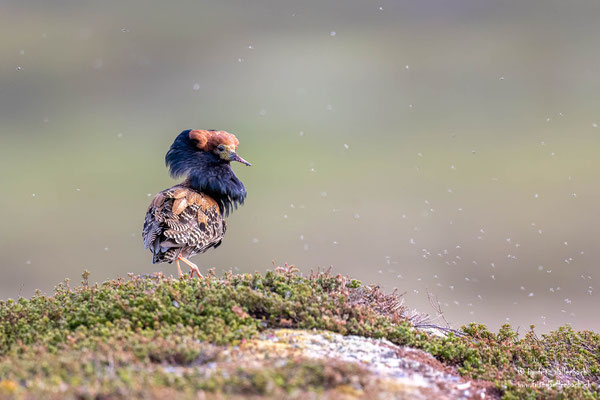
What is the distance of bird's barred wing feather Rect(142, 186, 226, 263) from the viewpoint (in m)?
11.3

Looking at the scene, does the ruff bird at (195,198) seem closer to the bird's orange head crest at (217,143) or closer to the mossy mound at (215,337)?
the bird's orange head crest at (217,143)

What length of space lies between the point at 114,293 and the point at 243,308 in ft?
5.56

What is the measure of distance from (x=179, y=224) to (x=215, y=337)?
4830 millimetres

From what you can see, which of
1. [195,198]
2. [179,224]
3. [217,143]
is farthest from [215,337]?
[217,143]

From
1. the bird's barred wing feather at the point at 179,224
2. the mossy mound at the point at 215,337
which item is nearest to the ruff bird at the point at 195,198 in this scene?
the bird's barred wing feather at the point at 179,224

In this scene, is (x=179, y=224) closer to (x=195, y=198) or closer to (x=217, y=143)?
(x=195, y=198)

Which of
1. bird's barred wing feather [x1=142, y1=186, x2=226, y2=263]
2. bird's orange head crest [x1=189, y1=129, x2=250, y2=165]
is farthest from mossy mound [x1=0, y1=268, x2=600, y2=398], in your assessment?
bird's orange head crest [x1=189, y1=129, x2=250, y2=165]

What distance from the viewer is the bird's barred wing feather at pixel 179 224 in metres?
11.3

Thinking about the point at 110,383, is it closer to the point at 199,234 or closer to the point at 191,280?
the point at 191,280

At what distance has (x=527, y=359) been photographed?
8727mm

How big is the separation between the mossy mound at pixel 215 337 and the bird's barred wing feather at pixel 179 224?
2.18 m

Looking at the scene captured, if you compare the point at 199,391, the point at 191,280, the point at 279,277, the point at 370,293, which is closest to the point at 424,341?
the point at 370,293

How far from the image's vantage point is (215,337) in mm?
6832

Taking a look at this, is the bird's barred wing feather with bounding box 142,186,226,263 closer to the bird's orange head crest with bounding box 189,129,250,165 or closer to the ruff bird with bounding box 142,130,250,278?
the ruff bird with bounding box 142,130,250,278
